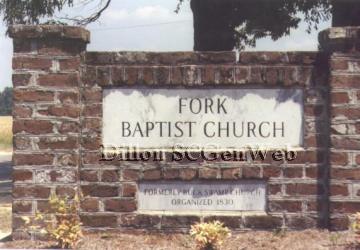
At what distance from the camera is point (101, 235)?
16.4 ft

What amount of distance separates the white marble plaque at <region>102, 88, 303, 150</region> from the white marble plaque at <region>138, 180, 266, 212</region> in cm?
32

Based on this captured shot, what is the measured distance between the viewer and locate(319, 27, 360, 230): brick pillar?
16.0ft

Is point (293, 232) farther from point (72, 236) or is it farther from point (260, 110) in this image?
point (72, 236)

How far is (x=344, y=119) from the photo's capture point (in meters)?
4.89

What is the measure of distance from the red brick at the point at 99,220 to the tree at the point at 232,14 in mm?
8341

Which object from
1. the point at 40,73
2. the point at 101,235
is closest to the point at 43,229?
the point at 101,235

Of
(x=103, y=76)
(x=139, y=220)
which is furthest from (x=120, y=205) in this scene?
(x=103, y=76)

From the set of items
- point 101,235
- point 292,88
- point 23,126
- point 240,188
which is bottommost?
point 101,235

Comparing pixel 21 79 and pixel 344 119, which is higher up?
pixel 21 79

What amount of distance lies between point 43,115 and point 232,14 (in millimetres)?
10461

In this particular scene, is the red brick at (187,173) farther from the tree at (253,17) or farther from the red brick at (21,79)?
the tree at (253,17)

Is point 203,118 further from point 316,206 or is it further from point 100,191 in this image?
point 316,206

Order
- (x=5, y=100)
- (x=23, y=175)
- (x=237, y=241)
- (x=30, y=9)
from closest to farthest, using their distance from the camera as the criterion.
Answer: (x=237, y=241), (x=23, y=175), (x=30, y=9), (x=5, y=100)

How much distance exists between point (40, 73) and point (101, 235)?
4.67 ft
